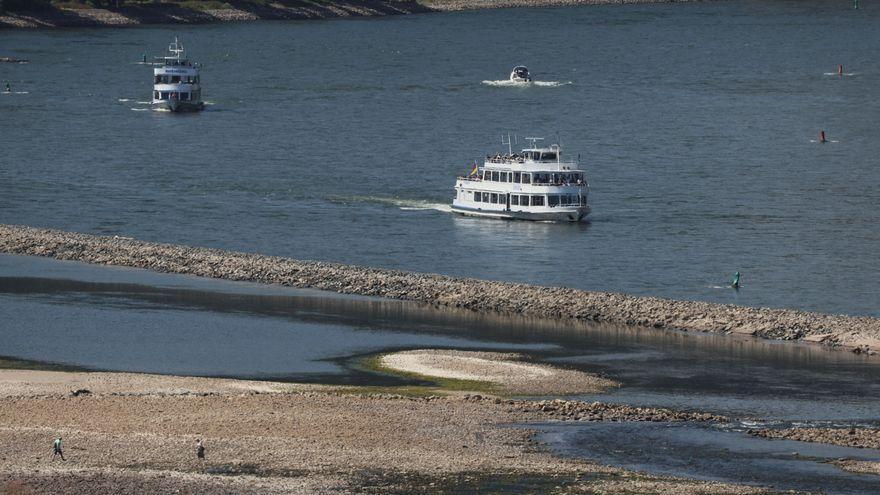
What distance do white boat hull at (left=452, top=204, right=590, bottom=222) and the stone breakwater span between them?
19.9m

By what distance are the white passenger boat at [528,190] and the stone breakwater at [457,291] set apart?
20.3 meters

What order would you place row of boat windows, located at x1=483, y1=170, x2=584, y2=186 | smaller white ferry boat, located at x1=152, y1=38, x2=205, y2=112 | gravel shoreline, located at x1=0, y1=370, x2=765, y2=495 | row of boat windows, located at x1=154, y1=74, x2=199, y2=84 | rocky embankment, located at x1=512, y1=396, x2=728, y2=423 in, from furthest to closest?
1. row of boat windows, located at x1=154, y1=74, x2=199, y2=84
2. smaller white ferry boat, located at x1=152, y1=38, x2=205, y2=112
3. row of boat windows, located at x1=483, y1=170, x2=584, y2=186
4. rocky embankment, located at x1=512, y1=396, x2=728, y2=423
5. gravel shoreline, located at x1=0, y1=370, x2=765, y2=495

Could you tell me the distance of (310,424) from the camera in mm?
59469

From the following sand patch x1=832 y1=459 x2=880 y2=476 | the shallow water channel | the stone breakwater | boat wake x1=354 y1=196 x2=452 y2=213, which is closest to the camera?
sand patch x1=832 y1=459 x2=880 y2=476

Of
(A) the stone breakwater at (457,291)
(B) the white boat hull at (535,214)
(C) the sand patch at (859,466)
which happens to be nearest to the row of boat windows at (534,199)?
(B) the white boat hull at (535,214)

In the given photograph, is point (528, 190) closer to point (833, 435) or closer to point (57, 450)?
point (833, 435)

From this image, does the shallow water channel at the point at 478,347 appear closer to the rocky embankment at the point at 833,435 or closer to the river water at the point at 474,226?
the river water at the point at 474,226

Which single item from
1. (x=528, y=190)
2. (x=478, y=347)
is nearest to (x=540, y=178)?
(x=528, y=190)

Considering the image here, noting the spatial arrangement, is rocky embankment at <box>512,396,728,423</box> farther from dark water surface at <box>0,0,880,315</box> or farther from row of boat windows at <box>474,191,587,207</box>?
row of boat windows at <box>474,191,587,207</box>

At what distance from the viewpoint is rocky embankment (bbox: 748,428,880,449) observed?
190 feet

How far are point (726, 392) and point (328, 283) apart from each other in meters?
28.1

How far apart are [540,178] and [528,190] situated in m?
1.05

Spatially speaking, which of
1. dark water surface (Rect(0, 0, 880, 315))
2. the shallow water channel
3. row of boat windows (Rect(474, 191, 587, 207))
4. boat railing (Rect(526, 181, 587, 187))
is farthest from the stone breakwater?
boat railing (Rect(526, 181, 587, 187))

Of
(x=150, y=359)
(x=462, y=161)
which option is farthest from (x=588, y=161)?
(x=150, y=359)
